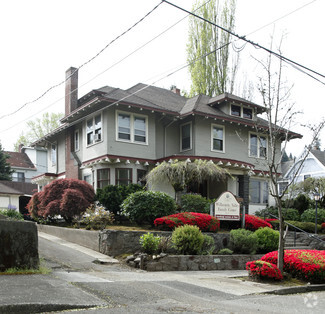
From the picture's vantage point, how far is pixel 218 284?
32.6 ft

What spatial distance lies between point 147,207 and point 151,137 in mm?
6862

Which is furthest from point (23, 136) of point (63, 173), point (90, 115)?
point (90, 115)

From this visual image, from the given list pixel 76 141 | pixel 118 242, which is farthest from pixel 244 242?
pixel 76 141

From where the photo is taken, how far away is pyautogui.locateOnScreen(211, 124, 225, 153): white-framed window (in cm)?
2359

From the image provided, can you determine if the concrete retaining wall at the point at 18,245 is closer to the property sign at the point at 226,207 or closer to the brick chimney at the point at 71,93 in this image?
the property sign at the point at 226,207

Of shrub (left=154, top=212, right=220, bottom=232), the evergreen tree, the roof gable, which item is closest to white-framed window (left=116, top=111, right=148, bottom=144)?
shrub (left=154, top=212, right=220, bottom=232)

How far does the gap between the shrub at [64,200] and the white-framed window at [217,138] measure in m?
8.37

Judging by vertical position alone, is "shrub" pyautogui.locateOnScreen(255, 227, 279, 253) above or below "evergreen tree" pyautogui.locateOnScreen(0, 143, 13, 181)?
below

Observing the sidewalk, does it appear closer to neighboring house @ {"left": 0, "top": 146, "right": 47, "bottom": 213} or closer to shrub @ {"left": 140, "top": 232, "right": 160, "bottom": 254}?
shrub @ {"left": 140, "top": 232, "right": 160, "bottom": 254}

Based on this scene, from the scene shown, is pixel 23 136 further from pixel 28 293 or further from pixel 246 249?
pixel 28 293

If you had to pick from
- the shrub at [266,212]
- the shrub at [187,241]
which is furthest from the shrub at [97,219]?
the shrub at [266,212]

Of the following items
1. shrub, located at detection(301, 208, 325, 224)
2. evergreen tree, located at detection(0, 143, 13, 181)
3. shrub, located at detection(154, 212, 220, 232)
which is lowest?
shrub, located at detection(301, 208, 325, 224)

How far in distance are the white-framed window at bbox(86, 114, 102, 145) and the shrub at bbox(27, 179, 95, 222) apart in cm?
344

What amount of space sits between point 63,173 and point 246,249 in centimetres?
1518
